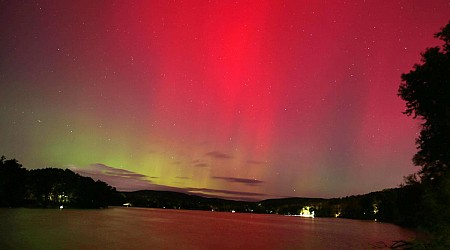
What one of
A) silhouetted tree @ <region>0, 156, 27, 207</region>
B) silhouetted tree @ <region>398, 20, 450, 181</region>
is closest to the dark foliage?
silhouetted tree @ <region>0, 156, 27, 207</region>

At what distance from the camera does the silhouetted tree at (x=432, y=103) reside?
22219mm

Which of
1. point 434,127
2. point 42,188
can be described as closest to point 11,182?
point 42,188

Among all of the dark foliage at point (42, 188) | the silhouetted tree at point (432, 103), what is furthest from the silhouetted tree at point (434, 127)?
the dark foliage at point (42, 188)

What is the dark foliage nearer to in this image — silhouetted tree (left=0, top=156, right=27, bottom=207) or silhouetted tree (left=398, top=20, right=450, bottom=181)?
silhouetted tree (left=0, top=156, right=27, bottom=207)

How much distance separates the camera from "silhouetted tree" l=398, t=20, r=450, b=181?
22219 millimetres

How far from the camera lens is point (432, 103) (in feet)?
76.7

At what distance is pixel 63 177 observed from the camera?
165750 millimetres

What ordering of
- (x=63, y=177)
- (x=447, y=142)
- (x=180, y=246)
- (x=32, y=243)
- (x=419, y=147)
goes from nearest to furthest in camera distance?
(x=447, y=142)
(x=419, y=147)
(x=32, y=243)
(x=180, y=246)
(x=63, y=177)

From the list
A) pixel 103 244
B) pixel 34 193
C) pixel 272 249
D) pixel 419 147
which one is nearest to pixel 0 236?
pixel 103 244

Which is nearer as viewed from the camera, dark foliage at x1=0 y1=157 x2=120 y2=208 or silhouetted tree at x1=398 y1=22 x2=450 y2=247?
silhouetted tree at x1=398 y1=22 x2=450 y2=247

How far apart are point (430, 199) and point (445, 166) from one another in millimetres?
2701

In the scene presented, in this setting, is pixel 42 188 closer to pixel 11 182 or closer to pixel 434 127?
pixel 11 182

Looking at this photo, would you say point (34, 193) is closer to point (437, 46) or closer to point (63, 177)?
point (63, 177)

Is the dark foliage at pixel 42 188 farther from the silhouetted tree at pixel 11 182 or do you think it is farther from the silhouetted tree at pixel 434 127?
the silhouetted tree at pixel 434 127
